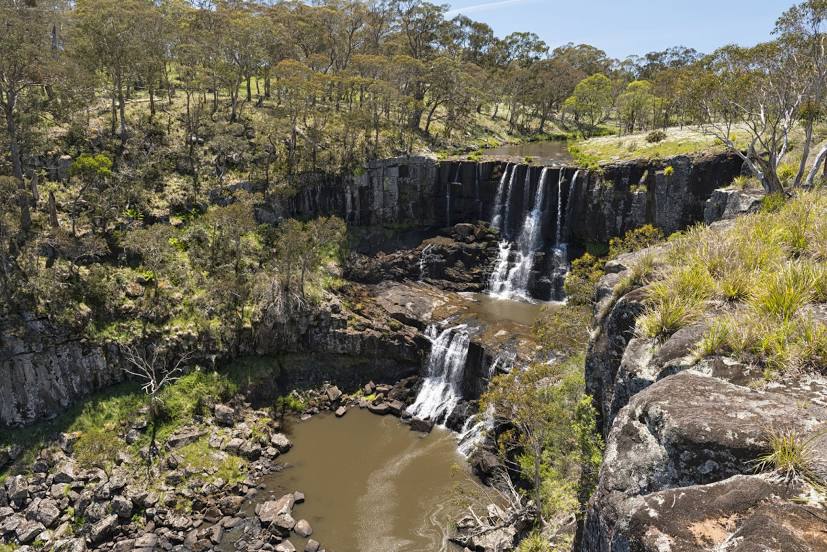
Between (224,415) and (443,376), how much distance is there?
44.7ft

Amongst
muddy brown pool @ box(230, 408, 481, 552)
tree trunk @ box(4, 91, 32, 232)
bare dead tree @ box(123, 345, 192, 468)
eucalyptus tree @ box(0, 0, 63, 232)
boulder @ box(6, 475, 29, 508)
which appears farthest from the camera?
tree trunk @ box(4, 91, 32, 232)

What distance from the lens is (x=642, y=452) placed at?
6.87 meters

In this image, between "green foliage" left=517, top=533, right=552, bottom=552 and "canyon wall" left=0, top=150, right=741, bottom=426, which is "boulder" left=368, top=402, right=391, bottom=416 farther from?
"green foliage" left=517, top=533, right=552, bottom=552

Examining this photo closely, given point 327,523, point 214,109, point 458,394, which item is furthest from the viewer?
point 214,109

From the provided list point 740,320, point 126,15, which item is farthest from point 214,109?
point 740,320

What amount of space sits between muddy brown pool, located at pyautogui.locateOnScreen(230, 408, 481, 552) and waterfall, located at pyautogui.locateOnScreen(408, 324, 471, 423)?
1572 mm

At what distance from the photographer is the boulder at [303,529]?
74.1 ft

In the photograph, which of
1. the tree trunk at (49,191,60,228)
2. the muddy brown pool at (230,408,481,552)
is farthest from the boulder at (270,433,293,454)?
the tree trunk at (49,191,60,228)

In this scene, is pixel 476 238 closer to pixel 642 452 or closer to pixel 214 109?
pixel 214 109

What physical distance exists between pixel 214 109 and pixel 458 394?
36.6m

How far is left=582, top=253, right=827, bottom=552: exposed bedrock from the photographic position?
4941 mm

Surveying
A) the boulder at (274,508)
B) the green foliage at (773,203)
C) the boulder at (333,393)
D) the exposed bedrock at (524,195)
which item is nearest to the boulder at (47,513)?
the boulder at (274,508)

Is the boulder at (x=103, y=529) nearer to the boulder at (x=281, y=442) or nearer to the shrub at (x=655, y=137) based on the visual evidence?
the boulder at (x=281, y=442)

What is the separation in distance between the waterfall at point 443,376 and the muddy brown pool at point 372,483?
1572mm
